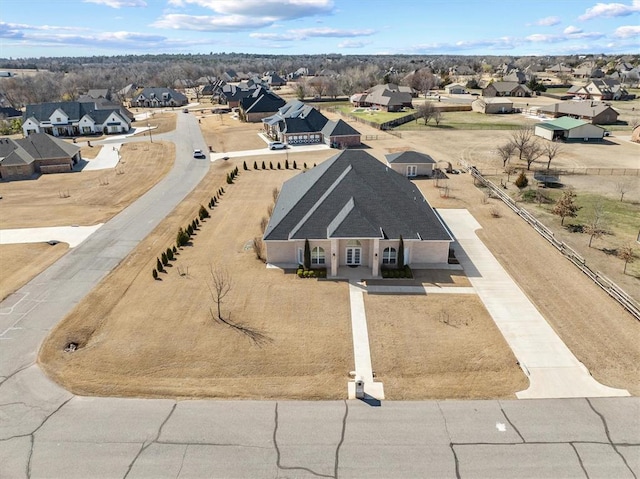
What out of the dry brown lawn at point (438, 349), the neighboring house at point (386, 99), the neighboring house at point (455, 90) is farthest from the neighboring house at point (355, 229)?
the neighboring house at point (455, 90)

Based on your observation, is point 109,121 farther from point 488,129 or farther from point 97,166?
point 488,129

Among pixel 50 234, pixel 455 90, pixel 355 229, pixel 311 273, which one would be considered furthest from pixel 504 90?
pixel 50 234

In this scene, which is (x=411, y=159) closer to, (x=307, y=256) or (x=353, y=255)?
(x=353, y=255)

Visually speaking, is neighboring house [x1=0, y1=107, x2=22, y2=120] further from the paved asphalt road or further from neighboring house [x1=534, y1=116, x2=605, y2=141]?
neighboring house [x1=534, y1=116, x2=605, y2=141]

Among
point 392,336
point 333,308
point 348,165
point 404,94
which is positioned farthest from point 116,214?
point 404,94

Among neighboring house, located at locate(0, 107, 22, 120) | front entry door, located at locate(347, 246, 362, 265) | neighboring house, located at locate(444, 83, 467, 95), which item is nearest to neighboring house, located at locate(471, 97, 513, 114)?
neighboring house, located at locate(444, 83, 467, 95)

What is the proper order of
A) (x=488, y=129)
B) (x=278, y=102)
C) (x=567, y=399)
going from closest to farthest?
1. (x=567, y=399)
2. (x=488, y=129)
3. (x=278, y=102)
